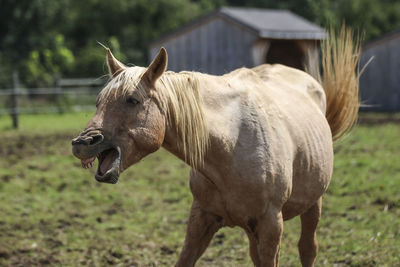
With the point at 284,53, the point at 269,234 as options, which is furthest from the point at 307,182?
the point at 284,53

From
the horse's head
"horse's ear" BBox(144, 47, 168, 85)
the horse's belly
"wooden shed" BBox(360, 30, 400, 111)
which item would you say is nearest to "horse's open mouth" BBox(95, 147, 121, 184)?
the horse's head

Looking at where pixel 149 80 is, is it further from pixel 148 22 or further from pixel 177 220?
pixel 148 22

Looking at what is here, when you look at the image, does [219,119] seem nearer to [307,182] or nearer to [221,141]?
[221,141]

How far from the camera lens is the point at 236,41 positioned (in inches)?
747

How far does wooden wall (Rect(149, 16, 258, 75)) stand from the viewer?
61.8ft

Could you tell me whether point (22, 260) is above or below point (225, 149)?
below

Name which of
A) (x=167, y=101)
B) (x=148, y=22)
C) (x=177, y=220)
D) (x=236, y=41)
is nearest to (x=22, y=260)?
(x=177, y=220)

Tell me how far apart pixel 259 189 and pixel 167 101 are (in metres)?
0.65

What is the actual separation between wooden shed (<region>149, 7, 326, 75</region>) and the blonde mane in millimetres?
15542

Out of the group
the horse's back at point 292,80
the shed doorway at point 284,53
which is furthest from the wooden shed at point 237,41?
the horse's back at point 292,80

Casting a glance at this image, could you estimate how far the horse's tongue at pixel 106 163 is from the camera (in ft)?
7.95

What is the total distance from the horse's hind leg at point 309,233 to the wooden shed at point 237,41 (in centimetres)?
1462

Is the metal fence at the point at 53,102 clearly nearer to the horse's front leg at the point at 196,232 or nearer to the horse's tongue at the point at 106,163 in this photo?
the horse's front leg at the point at 196,232

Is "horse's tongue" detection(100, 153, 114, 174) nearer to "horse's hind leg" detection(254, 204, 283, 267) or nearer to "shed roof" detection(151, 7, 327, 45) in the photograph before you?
Result: "horse's hind leg" detection(254, 204, 283, 267)
